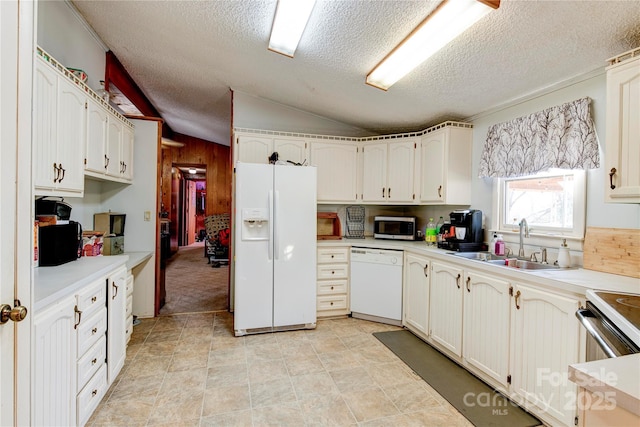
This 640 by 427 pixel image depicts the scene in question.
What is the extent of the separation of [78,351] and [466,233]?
9.74 feet

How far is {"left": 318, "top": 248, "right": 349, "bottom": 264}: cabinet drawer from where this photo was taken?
3.34 m

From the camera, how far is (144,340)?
2.80 m

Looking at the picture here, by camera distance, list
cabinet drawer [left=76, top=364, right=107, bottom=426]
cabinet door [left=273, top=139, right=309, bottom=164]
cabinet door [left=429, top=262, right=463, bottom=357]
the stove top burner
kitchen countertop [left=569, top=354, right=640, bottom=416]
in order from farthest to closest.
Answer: cabinet door [left=273, top=139, right=309, bottom=164]
cabinet door [left=429, top=262, right=463, bottom=357]
cabinet drawer [left=76, top=364, right=107, bottom=426]
the stove top burner
kitchen countertop [left=569, top=354, right=640, bottom=416]

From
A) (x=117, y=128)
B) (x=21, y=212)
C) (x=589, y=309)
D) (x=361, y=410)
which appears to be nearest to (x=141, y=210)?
(x=117, y=128)

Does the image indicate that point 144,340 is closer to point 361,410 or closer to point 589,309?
point 361,410

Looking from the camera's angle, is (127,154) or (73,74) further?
(127,154)

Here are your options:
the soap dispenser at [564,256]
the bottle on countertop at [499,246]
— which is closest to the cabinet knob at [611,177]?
the soap dispenser at [564,256]

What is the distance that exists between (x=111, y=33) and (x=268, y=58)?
1553mm

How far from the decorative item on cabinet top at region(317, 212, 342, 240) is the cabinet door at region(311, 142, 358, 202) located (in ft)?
0.82

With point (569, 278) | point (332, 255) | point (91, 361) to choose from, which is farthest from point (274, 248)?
point (569, 278)

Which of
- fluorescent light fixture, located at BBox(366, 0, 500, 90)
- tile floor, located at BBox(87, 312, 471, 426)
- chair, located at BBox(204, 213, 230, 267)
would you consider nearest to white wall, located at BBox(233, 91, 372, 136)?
fluorescent light fixture, located at BBox(366, 0, 500, 90)

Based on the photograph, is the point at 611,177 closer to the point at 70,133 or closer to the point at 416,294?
the point at 416,294

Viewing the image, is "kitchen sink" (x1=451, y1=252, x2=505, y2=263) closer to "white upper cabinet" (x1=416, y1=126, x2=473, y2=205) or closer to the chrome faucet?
the chrome faucet

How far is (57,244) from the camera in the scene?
73.6 inches
